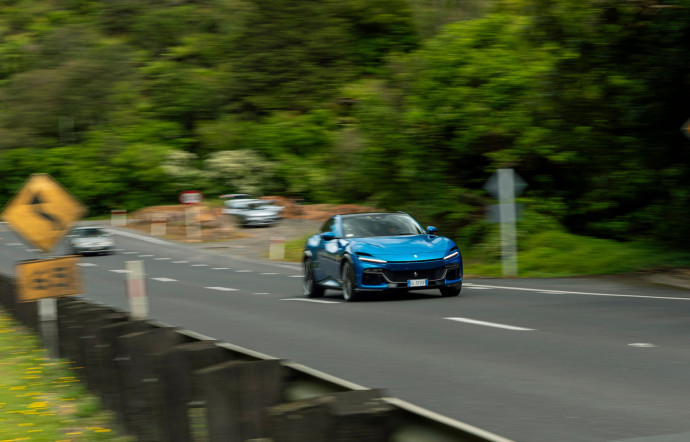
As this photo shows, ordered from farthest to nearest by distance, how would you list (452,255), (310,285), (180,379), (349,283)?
1. (310,285)
2. (349,283)
3. (452,255)
4. (180,379)

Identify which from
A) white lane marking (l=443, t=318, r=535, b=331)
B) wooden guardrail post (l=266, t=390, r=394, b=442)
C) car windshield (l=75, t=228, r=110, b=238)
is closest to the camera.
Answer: wooden guardrail post (l=266, t=390, r=394, b=442)

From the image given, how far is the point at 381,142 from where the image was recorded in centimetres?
3092

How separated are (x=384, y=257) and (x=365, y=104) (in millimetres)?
15618

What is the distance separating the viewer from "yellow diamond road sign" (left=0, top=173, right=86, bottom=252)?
37.7ft

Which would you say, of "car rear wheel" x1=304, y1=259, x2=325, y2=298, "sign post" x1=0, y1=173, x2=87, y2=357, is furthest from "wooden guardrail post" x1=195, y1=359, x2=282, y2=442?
"car rear wheel" x1=304, y1=259, x2=325, y2=298

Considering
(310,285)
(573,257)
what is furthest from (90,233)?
(310,285)

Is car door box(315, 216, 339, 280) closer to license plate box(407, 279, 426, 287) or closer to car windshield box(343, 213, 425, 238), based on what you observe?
car windshield box(343, 213, 425, 238)

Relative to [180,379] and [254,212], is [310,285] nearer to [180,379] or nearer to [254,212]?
[180,379]

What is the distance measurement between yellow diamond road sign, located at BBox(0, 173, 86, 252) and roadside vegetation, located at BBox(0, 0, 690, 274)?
11401 mm

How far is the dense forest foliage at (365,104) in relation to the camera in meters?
21.2

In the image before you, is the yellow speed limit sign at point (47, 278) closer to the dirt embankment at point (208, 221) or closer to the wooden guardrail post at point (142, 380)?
the wooden guardrail post at point (142, 380)

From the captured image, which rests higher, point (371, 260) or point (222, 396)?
point (222, 396)

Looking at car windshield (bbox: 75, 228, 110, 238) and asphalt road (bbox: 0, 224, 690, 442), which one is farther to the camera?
car windshield (bbox: 75, 228, 110, 238)

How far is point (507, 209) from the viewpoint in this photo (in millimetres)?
23891
